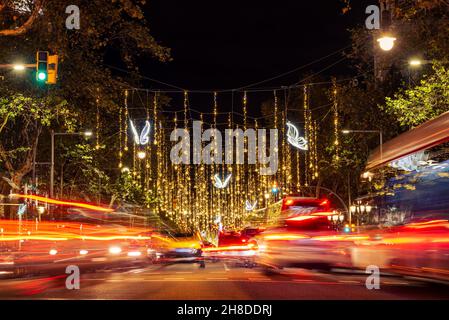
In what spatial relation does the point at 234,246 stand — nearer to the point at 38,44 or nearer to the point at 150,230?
the point at 150,230

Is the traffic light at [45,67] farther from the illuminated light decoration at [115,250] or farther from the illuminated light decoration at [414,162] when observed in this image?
the illuminated light decoration at [414,162]

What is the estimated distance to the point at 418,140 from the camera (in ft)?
47.9

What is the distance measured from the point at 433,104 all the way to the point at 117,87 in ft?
43.2

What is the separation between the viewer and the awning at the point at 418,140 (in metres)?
13.6

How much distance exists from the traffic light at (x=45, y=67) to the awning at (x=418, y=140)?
32.1ft

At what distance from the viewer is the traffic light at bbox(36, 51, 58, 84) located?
852 inches

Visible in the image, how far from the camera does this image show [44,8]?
73.8 feet

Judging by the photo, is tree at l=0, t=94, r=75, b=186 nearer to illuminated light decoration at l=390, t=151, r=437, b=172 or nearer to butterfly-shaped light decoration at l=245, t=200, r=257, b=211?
illuminated light decoration at l=390, t=151, r=437, b=172

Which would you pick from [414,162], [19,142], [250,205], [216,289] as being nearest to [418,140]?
[414,162]

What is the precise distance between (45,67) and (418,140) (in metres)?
11.7

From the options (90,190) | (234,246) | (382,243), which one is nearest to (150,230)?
(234,246)

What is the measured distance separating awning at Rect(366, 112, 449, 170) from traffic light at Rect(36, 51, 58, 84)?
9770 mm

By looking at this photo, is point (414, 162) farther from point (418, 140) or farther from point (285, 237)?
point (285, 237)

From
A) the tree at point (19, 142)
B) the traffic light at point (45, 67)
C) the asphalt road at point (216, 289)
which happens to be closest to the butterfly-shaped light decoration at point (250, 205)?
the tree at point (19, 142)
